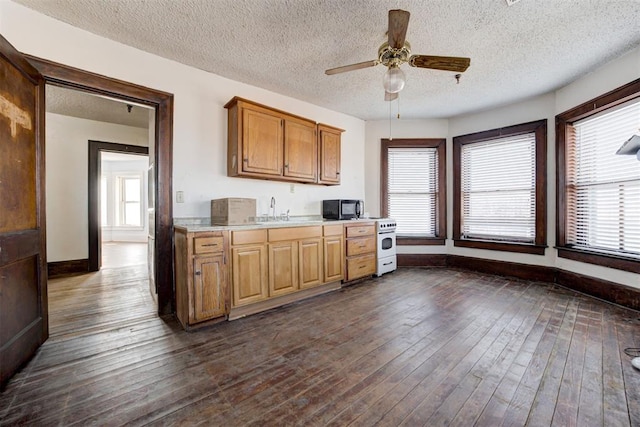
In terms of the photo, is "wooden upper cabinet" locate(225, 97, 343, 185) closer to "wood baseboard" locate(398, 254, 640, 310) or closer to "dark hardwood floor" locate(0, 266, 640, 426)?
"dark hardwood floor" locate(0, 266, 640, 426)

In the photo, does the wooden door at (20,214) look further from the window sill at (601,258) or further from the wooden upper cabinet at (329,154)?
the window sill at (601,258)

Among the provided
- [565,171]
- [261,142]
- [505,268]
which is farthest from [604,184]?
[261,142]

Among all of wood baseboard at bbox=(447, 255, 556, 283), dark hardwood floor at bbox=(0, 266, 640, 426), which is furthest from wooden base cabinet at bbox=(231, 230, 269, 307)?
wood baseboard at bbox=(447, 255, 556, 283)

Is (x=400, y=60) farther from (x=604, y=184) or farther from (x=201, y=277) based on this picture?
(x=604, y=184)

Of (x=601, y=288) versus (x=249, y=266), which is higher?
(x=249, y=266)

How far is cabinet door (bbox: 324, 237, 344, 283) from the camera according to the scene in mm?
3529

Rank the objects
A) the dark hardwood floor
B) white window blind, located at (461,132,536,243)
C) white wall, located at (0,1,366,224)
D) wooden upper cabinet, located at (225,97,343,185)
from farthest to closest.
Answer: white window blind, located at (461,132,536,243) < wooden upper cabinet, located at (225,97,343,185) < white wall, located at (0,1,366,224) < the dark hardwood floor

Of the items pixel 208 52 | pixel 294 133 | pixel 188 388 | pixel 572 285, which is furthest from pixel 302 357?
pixel 572 285

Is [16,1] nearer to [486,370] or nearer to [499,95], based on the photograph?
[486,370]

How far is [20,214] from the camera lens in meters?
1.90

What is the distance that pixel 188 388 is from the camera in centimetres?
165

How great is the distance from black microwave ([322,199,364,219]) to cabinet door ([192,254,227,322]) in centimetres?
194

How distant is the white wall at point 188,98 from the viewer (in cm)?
224

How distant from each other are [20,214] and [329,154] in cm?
325
